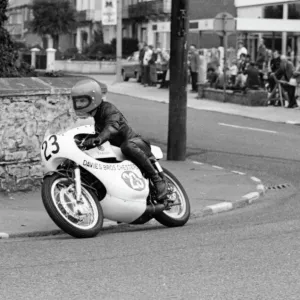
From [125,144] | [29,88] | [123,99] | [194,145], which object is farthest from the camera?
[123,99]

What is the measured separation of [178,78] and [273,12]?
3474 centimetres

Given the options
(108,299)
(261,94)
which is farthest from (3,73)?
(261,94)

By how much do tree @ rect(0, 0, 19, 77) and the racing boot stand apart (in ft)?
15.7

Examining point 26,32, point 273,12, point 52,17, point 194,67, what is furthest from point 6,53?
point 26,32

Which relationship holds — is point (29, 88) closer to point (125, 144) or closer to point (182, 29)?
point (125, 144)

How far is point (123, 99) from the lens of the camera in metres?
35.8

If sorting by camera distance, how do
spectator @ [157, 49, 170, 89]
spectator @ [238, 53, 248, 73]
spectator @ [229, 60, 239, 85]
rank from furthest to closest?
spectator @ [157, 49, 170, 89] < spectator @ [238, 53, 248, 73] < spectator @ [229, 60, 239, 85]

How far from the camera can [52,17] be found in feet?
237

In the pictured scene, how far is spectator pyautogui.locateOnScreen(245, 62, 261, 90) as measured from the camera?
30.9 meters

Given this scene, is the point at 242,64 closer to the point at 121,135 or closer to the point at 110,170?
the point at 121,135

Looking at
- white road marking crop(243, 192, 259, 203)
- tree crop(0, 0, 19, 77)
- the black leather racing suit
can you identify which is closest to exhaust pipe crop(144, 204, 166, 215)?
the black leather racing suit

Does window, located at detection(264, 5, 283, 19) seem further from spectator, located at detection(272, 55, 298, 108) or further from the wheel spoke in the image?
the wheel spoke

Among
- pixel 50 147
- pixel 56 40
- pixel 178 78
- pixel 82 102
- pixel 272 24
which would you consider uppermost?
pixel 272 24

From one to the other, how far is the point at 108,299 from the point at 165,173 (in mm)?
3936
